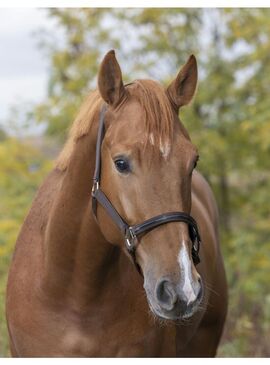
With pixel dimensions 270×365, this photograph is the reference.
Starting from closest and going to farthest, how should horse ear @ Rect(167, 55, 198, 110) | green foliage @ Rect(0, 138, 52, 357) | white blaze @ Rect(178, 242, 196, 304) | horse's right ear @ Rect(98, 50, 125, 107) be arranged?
white blaze @ Rect(178, 242, 196, 304), horse's right ear @ Rect(98, 50, 125, 107), horse ear @ Rect(167, 55, 198, 110), green foliage @ Rect(0, 138, 52, 357)

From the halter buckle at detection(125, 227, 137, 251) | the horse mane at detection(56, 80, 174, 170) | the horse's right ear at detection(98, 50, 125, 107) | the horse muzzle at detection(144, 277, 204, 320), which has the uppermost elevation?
the horse's right ear at detection(98, 50, 125, 107)

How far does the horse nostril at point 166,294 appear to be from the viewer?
2453mm

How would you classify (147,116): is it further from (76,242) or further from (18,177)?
(18,177)

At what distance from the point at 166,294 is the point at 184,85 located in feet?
3.34

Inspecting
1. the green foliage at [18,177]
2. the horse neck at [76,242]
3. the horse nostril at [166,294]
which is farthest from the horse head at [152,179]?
the green foliage at [18,177]

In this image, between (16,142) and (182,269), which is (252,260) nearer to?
(16,142)

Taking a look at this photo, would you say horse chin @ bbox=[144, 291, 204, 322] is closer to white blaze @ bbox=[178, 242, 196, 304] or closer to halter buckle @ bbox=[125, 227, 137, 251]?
white blaze @ bbox=[178, 242, 196, 304]

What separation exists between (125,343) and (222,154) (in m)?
6.63

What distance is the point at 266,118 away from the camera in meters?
7.85

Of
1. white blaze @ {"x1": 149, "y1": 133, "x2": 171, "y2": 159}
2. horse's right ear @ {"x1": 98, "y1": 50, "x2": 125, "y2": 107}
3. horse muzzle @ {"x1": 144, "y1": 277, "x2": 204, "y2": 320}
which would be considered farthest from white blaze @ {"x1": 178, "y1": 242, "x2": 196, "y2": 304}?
horse's right ear @ {"x1": 98, "y1": 50, "x2": 125, "y2": 107}

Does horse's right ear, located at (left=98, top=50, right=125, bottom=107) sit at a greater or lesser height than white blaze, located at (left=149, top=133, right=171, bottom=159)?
greater

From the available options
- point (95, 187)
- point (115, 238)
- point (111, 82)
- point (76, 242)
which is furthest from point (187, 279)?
point (111, 82)

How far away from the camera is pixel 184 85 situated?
3.00 meters

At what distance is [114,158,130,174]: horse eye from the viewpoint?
263cm
